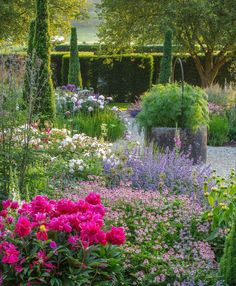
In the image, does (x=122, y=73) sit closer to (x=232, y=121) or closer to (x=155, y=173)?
(x=232, y=121)

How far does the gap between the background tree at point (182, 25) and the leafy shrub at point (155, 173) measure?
12.3m

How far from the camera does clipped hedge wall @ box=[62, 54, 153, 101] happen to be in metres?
20.9

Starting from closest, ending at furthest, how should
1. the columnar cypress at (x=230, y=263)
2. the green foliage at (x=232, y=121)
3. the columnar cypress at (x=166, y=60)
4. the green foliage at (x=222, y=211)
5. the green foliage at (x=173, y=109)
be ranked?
1. the columnar cypress at (x=230, y=263)
2. the green foliage at (x=222, y=211)
3. the green foliage at (x=173, y=109)
4. the green foliage at (x=232, y=121)
5. the columnar cypress at (x=166, y=60)

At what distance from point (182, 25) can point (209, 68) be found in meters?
2.55

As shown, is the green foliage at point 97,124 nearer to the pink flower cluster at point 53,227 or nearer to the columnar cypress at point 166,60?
the pink flower cluster at point 53,227

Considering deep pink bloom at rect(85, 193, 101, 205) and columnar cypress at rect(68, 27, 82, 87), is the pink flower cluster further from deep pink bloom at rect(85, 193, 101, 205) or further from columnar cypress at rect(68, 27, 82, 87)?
columnar cypress at rect(68, 27, 82, 87)

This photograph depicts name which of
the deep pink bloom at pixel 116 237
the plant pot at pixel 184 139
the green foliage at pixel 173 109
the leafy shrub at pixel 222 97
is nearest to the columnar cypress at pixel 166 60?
the leafy shrub at pixel 222 97

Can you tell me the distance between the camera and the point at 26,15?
22.2m

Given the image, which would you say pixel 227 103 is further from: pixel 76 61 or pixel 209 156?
pixel 76 61

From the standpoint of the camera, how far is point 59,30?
945 inches

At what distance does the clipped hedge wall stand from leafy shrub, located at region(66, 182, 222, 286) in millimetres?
15868

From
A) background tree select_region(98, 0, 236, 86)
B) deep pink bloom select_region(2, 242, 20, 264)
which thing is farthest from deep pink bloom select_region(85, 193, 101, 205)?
background tree select_region(98, 0, 236, 86)

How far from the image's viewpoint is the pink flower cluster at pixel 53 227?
318 centimetres

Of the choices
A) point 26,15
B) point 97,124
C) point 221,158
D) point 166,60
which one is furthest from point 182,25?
point 221,158
